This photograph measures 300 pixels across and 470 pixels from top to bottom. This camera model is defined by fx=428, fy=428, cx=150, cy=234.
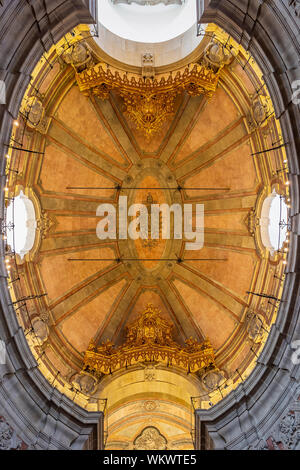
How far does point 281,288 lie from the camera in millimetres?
13312

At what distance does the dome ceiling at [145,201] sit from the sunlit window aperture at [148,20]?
7.12 feet

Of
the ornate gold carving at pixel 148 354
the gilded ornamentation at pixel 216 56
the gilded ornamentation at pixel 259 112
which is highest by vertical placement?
the gilded ornamentation at pixel 216 56

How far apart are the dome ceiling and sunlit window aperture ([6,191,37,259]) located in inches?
15.2

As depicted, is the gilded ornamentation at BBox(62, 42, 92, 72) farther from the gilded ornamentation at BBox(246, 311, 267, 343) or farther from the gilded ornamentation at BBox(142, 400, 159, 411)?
the gilded ornamentation at BBox(142, 400, 159, 411)

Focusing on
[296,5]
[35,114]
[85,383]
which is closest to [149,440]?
[85,383]

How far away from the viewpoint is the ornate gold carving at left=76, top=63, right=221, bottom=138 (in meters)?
14.8

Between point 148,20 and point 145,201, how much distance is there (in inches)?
281

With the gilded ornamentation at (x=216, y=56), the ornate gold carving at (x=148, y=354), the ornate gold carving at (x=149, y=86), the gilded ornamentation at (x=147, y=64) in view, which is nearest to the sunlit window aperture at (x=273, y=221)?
the ornate gold carving at (x=149, y=86)

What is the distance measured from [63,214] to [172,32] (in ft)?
26.5

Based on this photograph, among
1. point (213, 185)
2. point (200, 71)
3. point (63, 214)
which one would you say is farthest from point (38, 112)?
point (213, 185)

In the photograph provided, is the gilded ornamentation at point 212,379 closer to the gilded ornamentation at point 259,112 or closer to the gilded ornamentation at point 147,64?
the gilded ornamentation at point 259,112

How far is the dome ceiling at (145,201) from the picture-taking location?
50.0ft

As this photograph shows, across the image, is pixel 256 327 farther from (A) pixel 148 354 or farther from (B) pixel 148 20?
(B) pixel 148 20

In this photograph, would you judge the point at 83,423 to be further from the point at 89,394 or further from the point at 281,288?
the point at 281,288
